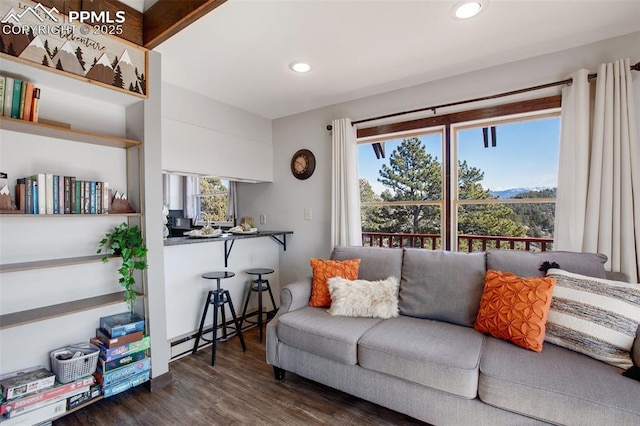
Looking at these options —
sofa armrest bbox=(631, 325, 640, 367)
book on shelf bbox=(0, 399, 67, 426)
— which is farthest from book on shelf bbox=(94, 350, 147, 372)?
sofa armrest bbox=(631, 325, 640, 367)

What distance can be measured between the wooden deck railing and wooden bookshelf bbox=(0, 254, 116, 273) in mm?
2419

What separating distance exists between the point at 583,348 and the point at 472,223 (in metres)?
1.32

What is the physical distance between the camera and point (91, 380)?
1.88m

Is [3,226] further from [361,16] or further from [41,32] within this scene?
[361,16]

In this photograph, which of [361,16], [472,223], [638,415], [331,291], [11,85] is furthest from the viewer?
[472,223]

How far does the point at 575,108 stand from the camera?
211cm

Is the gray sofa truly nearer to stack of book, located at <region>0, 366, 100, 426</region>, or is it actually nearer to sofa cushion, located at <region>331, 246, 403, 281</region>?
sofa cushion, located at <region>331, 246, 403, 281</region>

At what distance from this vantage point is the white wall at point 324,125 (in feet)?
7.17

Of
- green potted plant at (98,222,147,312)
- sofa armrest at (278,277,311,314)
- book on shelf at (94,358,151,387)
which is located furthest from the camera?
sofa armrest at (278,277,311,314)

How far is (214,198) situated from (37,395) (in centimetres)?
299

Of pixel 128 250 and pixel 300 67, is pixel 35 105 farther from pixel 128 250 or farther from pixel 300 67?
pixel 300 67

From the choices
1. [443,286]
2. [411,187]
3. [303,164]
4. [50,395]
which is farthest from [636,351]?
[50,395]

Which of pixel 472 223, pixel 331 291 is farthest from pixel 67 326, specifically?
pixel 472 223

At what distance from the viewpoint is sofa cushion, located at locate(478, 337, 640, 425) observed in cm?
125
